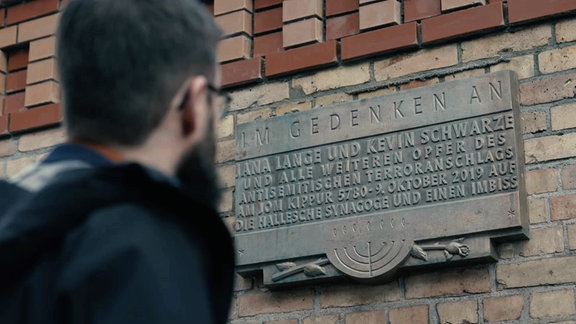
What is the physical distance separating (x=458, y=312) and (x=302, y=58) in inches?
48.8

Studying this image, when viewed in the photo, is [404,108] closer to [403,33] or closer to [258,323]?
[403,33]

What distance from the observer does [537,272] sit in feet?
13.1

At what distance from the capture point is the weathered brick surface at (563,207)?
13.1 feet

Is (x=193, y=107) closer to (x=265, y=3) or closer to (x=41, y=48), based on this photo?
(x=265, y=3)

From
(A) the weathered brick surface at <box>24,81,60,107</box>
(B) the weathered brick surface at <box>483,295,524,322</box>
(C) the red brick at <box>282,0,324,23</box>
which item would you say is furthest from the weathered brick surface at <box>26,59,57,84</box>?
(B) the weathered brick surface at <box>483,295,524,322</box>

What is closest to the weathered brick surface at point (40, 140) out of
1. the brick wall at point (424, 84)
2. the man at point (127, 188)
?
the brick wall at point (424, 84)

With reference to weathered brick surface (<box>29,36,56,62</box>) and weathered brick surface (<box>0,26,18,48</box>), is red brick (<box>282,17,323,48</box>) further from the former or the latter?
weathered brick surface (<box>0,26,18,48</box>)

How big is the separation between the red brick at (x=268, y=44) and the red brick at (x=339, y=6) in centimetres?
25

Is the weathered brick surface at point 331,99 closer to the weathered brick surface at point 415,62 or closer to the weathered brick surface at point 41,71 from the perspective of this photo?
the weathered brick surface at point 415,62

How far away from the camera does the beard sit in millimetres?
1533

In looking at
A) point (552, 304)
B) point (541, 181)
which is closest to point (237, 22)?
point (541, 181)

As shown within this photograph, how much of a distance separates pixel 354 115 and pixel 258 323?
89 cm

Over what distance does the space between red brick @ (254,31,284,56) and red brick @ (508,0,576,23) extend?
103cm

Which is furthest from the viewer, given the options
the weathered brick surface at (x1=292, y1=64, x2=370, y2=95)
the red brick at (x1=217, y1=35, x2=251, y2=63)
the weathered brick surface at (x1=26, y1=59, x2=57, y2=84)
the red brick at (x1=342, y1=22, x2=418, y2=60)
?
the weathered brick surface at (x1=26, y1=59, x2=57, y2=84)
